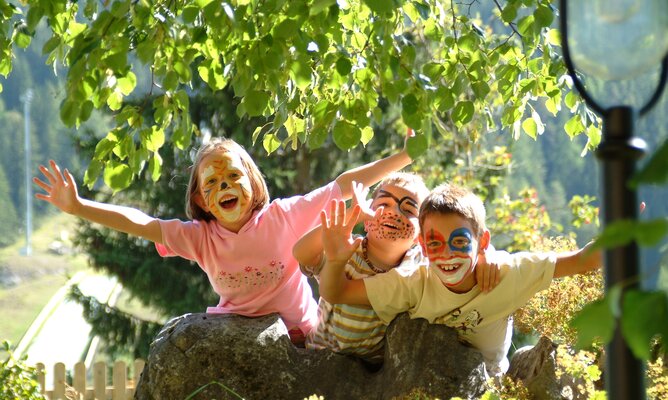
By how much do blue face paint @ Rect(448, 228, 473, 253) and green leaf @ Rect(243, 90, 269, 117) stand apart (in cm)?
78

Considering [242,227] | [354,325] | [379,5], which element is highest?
[379,5]

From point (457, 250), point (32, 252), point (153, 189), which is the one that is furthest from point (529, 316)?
point (32, 252)

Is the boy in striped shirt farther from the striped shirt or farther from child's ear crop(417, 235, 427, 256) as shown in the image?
child's ear crop(417, 235, 427, 256)

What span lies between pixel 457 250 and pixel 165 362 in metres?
1.11

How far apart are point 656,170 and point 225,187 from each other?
2.61 metres

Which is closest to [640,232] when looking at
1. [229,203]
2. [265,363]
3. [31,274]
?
[265,363]

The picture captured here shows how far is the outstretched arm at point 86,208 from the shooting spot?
12.1 ft

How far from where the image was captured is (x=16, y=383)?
4.36 m

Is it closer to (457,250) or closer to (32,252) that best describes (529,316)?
(457,250)

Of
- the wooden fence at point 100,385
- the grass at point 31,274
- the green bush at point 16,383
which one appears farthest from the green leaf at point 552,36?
the grass at point 31,274

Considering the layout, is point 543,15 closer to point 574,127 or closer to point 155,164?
point 574,127

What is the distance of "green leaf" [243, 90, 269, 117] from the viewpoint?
10.6 ft

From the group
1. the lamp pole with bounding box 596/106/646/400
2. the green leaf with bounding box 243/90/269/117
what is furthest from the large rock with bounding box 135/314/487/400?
the lamp pole with bounding box 596/106/646/400

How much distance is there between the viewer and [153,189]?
11.2 meters
